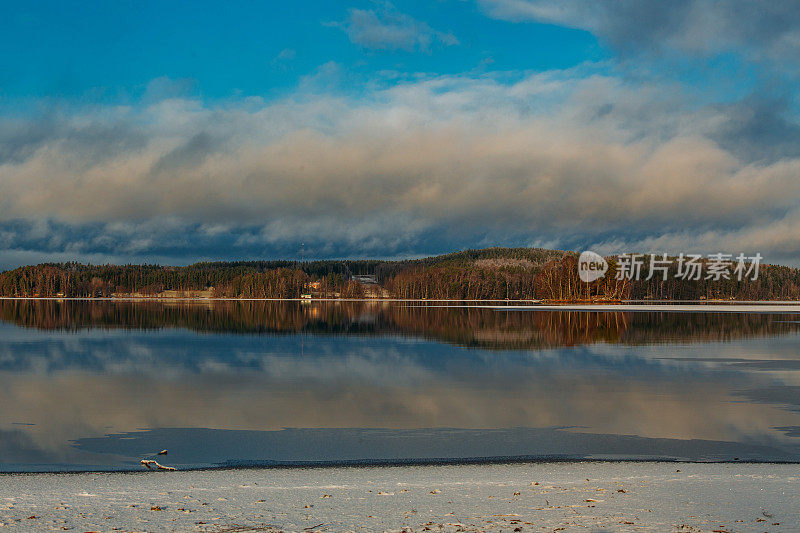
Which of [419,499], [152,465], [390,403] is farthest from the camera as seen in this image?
[390,403]

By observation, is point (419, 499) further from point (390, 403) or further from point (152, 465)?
point (390, 403)

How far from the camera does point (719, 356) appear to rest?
30.6m

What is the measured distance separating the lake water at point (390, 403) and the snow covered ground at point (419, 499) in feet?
4.55

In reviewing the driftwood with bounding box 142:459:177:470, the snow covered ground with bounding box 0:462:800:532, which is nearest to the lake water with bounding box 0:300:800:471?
the driftwood with bounding box 142:459:177:470

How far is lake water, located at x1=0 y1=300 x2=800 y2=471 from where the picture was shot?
13086 mm

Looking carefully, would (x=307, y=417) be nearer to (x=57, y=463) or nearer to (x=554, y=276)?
(x=57, y=463)

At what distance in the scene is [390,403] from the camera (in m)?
18.8

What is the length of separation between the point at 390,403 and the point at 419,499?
961 centimetres

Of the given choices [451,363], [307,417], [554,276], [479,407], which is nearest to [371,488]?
[307,417]

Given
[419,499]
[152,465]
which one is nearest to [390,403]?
[152,465]

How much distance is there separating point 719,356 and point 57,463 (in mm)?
27849

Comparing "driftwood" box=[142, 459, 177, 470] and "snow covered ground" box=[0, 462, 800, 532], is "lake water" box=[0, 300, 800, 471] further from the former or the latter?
"snow covered ground" box=[0, 462, 800, 532]

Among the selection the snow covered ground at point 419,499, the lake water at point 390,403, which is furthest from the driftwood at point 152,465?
the snow covered ground at point 419,499

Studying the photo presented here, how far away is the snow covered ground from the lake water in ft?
4.55
